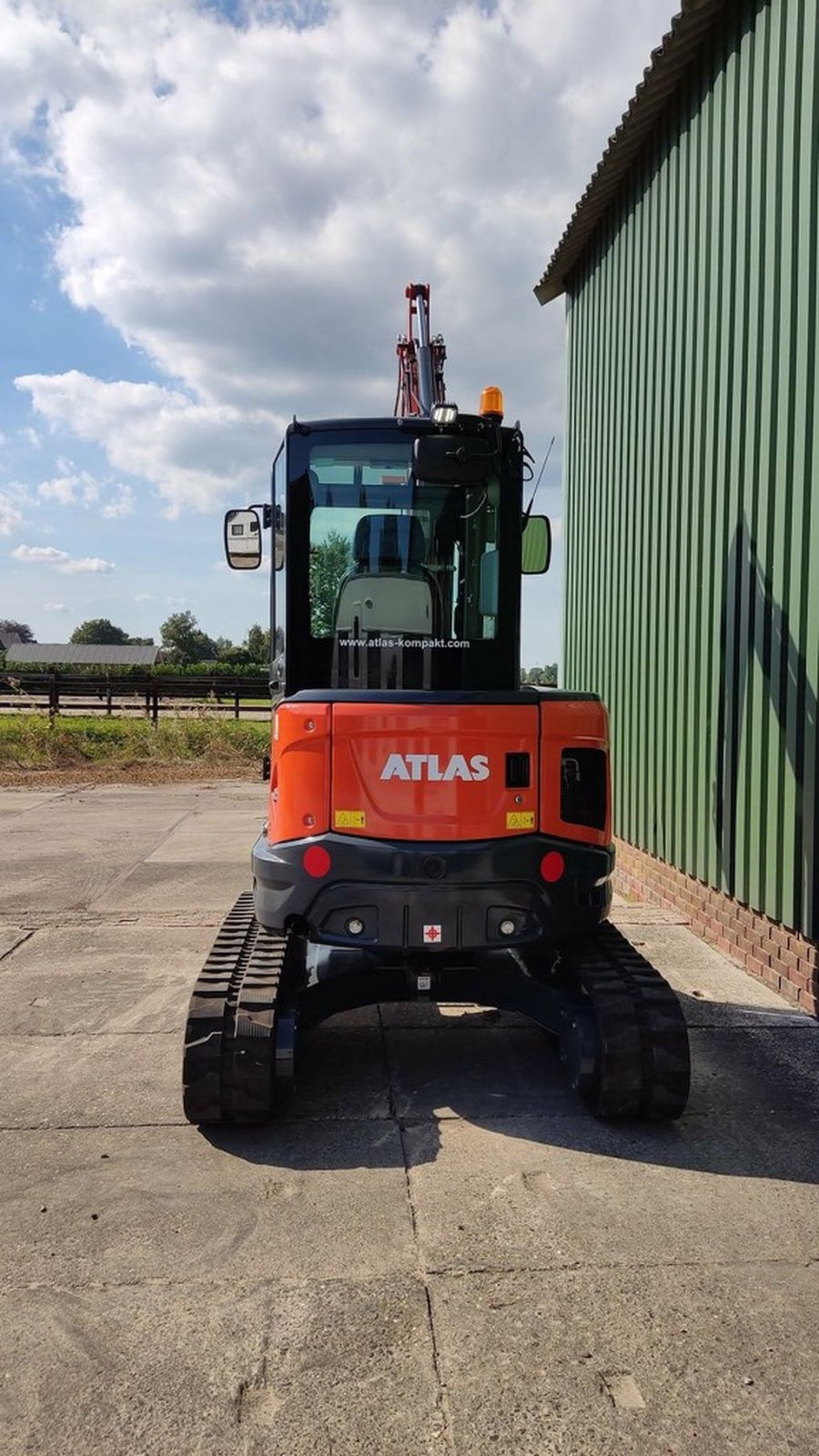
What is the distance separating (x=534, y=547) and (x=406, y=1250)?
326 centimetres

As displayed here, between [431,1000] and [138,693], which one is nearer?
[431,1000]

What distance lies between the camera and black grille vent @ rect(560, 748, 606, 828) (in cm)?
425

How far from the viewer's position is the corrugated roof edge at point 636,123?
6.50 m

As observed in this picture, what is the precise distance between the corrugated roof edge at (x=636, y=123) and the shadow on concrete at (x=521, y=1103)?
6.36 metres

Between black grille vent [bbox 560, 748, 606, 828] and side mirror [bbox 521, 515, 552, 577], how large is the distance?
113 cm

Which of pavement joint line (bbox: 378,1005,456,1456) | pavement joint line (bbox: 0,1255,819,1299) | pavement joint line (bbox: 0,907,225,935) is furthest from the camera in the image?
pavement joint line (bbox: 0,907,225,935)

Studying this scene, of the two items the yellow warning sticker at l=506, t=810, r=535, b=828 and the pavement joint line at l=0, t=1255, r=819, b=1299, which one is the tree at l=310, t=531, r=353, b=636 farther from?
the pavement joint line at l=0, t=1255, r=819, b=1299

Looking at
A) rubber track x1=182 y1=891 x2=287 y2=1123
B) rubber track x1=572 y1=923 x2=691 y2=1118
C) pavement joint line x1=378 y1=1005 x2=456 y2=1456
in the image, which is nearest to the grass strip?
rubber track x1=182 y1=891 x2=287 y2=1123

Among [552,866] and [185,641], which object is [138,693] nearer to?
[552,866]

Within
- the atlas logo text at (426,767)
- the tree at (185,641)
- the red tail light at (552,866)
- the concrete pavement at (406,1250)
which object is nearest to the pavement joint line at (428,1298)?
the concrete pavement at (406,1250)

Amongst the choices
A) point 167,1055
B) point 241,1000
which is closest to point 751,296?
point 241,1000

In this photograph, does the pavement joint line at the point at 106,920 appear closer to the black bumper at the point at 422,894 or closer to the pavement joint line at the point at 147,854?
the pavement joint line at the point at 147,854

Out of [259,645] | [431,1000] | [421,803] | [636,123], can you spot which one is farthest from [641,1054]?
[259,645]

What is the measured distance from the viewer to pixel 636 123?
766cm
